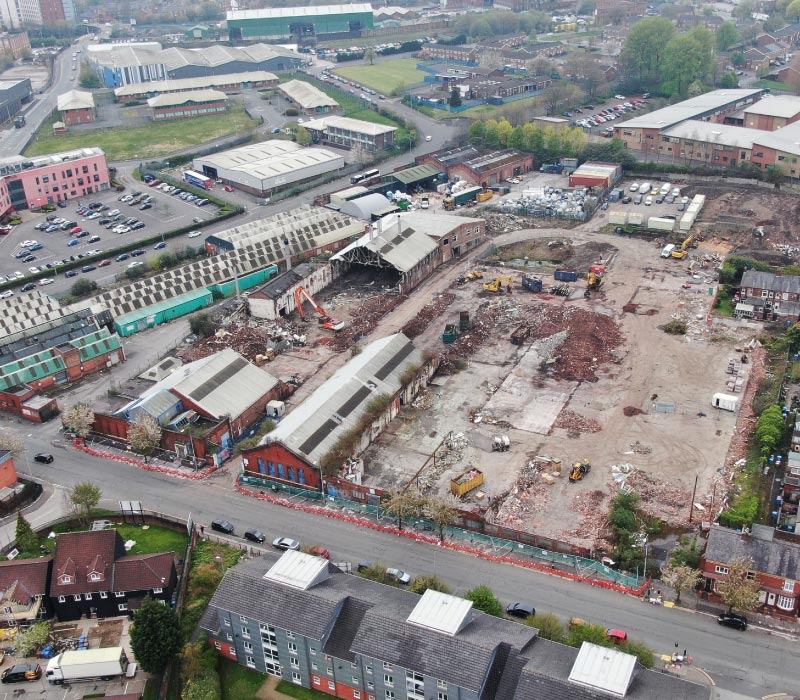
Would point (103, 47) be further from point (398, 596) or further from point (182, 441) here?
point (398, 596)

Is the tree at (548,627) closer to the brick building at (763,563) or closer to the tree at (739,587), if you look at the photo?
the tree at (739,587)

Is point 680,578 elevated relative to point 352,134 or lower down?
lower down

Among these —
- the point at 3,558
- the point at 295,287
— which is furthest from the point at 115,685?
the point at 295,287

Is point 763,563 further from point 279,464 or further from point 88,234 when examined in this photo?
point 88,234

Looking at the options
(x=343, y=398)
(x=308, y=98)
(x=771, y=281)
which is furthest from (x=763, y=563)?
(x=308, y=98)

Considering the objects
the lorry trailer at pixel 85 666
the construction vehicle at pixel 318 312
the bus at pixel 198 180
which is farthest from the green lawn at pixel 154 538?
the bus at pixel 198 180

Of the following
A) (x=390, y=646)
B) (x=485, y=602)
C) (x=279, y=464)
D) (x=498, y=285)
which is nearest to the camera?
(x=390, y=646)
